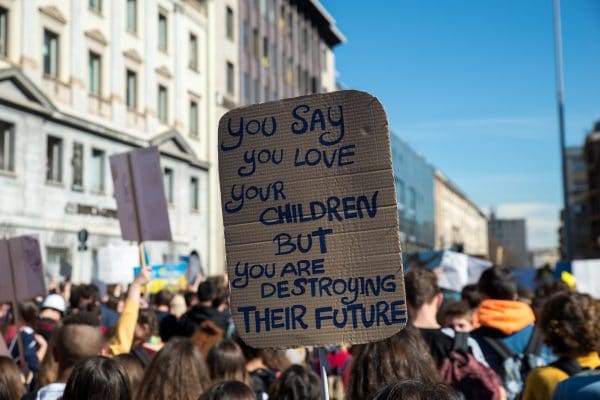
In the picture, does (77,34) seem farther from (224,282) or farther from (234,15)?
(224,282)

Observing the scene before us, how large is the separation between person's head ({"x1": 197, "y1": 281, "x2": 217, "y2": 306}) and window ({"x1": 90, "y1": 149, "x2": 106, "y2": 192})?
20.3 metres

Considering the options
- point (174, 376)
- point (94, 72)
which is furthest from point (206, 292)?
point (94, 72)

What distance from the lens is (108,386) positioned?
352 centimetres

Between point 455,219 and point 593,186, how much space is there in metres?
22.4

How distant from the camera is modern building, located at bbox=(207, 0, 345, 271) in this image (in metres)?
37.2

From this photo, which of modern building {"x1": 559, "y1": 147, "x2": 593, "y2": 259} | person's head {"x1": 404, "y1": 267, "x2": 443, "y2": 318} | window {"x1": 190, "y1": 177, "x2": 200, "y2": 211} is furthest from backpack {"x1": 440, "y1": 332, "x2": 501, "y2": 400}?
modern building {"x1": 559, "y1": 147, "x2": 593, "y2": 259}

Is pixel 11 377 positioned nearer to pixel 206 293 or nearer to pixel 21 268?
pixel 21 268

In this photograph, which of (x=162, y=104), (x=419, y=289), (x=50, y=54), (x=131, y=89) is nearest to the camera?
(x=419, y=289)

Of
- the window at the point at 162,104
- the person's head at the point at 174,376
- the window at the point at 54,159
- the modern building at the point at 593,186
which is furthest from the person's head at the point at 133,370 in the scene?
the modern building at the point at 593,186

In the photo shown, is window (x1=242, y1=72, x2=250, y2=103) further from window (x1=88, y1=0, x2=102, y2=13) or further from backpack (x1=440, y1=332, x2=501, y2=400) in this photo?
backpack (x1=440, y1=332, x2=501, y2=400)

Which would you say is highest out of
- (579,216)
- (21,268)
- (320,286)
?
(579,216)

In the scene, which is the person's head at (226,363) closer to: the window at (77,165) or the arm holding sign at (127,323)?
the arm holding sign at (127,323)

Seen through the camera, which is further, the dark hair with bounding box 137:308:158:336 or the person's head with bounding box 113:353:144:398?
the dark hair with bounding box 137:308:158:336

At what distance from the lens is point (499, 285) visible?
5.59 meters
